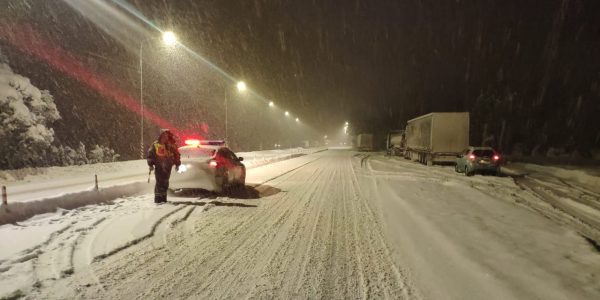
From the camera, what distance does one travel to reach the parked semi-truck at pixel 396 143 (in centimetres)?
4518

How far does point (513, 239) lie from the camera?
7102 millimetres

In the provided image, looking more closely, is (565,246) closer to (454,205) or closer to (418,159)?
(454,205)

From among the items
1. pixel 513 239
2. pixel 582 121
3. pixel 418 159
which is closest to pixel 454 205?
pixel 513 239

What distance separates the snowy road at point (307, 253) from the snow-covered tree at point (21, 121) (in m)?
10.9

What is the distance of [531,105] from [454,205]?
4923 cm

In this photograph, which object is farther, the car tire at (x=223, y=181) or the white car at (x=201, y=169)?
the car tire at (x=223, y=181)

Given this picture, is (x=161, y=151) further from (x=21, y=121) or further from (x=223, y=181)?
(x=21, y=121)

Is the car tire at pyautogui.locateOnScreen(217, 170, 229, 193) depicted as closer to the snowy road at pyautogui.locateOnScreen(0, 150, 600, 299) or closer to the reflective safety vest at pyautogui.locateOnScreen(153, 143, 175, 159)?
the snowy road at pyautogui.locateOnScreen(0, 150, 600, 299)

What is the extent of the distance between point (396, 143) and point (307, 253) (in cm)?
4401

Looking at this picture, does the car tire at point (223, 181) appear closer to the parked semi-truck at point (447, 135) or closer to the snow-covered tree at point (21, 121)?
the snow-covered tree at point (21, 121)

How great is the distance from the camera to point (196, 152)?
11.8 m

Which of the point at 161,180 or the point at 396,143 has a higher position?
the point at 396,143

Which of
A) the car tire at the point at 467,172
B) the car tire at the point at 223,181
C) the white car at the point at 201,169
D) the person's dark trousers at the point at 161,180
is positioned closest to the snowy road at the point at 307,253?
the person's dark trousers at the point at 161,180

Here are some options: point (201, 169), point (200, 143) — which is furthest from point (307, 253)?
point (200, 143)
